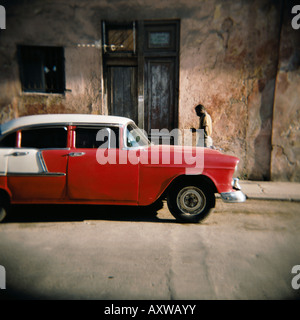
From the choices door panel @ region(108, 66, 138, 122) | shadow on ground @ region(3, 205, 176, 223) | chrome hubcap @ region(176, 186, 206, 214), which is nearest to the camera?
chrome hubcap @ region(176, 186, 206, 214)

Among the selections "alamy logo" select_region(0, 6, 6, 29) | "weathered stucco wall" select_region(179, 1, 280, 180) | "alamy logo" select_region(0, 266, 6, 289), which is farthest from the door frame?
"alamy logo" select_region(0, 266, 6, 289)

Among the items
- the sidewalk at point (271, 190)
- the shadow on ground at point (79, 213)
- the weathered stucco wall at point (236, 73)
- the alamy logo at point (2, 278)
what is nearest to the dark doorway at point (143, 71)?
the weathered stucco wall at point (236, 73)

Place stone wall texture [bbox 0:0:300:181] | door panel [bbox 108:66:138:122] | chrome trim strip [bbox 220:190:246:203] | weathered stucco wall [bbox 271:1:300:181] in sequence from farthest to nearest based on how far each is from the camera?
1. door panel [bbox 108:66:138:122]
2. stone wall texture [bbox 0:0:300:181]
3. weathered stucco wall [bbox 271:1:300:181]
4. chrome trim strip [bbox 220:190:246:203]

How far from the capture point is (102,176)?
3.62 metres

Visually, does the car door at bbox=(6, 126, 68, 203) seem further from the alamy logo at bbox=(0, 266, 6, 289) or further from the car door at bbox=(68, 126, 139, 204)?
the alamy logo at bbox=(0, 266, 6, 289)

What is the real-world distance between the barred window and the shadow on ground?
3903mm

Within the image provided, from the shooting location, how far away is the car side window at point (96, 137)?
3705 mm

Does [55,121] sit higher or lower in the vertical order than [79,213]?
higher

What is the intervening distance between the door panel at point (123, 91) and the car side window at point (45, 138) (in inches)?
142

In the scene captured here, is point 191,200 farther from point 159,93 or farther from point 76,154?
point 159,93

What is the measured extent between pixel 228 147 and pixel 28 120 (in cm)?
503

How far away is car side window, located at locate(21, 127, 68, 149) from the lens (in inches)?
146

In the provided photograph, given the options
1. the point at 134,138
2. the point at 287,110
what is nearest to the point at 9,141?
the point at 134,138

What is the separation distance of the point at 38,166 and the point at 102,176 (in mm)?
946
